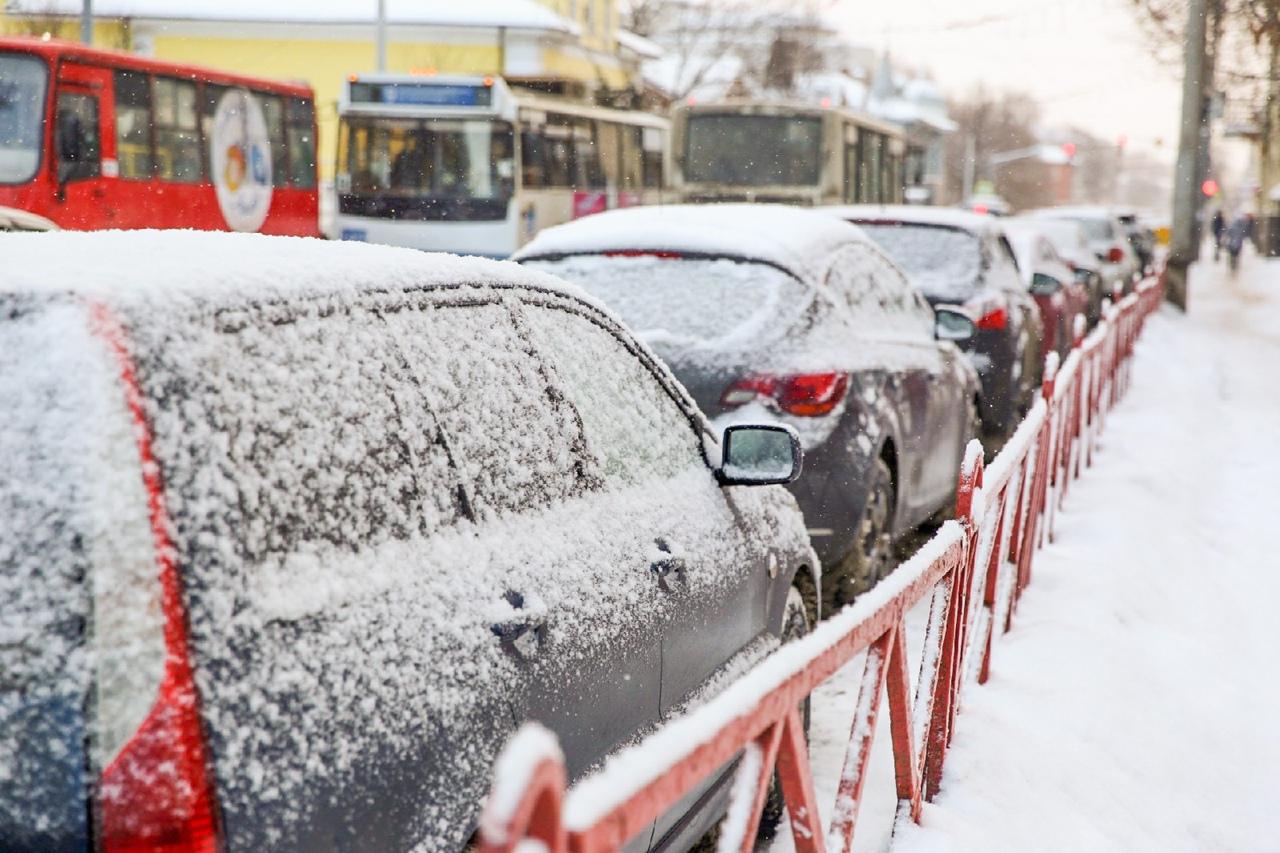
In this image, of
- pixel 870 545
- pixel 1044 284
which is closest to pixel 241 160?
pixel 1044 284

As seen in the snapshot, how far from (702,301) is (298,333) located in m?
3.95

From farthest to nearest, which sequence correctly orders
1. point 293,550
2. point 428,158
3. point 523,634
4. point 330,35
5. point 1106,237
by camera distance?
point 330,35, point 1106,237, point 428,158, point 523,634, point 293,550

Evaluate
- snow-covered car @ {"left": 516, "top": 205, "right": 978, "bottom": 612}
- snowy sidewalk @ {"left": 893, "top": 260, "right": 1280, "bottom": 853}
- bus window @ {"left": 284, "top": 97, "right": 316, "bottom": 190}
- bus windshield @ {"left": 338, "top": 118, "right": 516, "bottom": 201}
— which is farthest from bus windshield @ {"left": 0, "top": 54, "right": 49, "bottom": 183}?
snow-covered car @ {"left": 516, "top": 205, "right": 978, "bottom": 612}

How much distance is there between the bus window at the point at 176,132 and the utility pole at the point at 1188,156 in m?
14.2

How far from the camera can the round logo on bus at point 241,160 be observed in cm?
2133

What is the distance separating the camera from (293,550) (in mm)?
2139

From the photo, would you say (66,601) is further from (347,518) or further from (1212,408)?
(1212,408)

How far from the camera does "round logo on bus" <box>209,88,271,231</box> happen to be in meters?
21.3

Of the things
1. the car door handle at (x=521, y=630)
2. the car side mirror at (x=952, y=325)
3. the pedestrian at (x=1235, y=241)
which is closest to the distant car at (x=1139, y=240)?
the pedestrian at (x=1235, y=241)

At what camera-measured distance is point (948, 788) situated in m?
4.19

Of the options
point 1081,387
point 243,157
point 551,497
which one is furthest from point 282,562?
point 243,157

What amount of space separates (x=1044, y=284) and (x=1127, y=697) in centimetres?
768

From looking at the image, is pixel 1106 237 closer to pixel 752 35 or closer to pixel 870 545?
pixel 870 545

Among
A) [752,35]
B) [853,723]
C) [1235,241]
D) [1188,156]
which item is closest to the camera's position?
[853,723]
